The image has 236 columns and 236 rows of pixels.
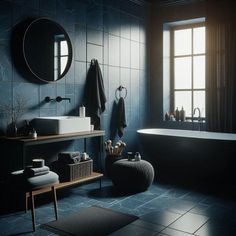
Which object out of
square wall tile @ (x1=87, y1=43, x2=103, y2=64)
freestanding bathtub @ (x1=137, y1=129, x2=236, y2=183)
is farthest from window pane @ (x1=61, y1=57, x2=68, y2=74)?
freestanding bathtub @ (x1=137, y1=129, x2=236, y2=183)

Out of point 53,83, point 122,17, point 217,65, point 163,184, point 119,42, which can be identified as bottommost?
point 163,184

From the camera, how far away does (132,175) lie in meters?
3.62

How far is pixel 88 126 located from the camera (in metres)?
3.77

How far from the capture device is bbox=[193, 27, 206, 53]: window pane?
526 cm

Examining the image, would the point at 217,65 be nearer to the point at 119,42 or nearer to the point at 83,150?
the point at 119,42

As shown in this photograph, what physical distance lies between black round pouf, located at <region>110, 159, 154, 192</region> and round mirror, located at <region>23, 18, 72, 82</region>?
4.18 ft

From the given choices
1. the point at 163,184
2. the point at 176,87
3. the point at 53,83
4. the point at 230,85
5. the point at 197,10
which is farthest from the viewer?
the point at 176,87

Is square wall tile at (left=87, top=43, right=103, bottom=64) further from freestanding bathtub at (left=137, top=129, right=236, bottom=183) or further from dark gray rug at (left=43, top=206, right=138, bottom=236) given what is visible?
dark gray rug at (left=43, top=206, right=138, bottom=236)

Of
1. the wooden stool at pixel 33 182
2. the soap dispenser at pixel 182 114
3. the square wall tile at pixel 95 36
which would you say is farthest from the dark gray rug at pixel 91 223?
the soap dispenser at pixel 182 114

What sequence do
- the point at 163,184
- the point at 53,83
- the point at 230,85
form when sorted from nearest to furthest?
1. the point at 53,83
2. the point at 163,184
3. the point at 230,85

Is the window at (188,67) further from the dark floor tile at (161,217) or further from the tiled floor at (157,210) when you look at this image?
the dark floor tile at (161,217)

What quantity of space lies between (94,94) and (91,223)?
1801mm

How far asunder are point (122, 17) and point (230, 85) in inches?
73.0

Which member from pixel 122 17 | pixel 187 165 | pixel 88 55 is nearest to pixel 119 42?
pixel 122 17
